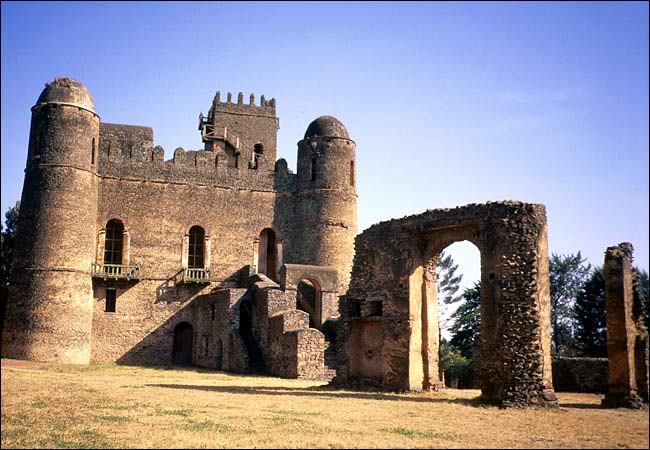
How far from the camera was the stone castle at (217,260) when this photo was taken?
60.7 feet

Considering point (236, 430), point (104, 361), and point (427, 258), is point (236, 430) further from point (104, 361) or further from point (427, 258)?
point (104, 361)

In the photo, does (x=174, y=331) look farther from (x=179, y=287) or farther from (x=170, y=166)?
(x=170, y=166)

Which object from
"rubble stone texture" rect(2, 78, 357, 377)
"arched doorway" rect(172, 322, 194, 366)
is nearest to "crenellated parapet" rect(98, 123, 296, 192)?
"rubble stone texture" rect(2, 78, 357, 377)

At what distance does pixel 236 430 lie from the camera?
11.2 meters

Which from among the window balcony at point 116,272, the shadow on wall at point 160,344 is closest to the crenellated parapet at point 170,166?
the window balcony at point 116,272

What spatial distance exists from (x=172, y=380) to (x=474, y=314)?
762 inches

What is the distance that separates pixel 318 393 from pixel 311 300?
545 inches

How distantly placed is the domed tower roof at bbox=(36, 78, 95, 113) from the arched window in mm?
5004

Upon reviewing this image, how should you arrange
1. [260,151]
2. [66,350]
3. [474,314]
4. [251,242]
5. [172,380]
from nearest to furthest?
[172,380] → [66,350] → [251,242] → [474,314] → [260,151]

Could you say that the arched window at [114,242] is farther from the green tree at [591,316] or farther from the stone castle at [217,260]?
the green tree at [591,316]

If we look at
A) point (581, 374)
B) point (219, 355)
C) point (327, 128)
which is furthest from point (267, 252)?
point (581, 374)

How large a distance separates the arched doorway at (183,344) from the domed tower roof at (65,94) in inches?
400

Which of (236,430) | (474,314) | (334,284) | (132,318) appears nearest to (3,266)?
(132,318)

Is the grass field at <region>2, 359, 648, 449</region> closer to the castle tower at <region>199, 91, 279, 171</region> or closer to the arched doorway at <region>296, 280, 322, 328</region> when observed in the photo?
the arched doorway at <region>296, 280, 322, 328</region>
